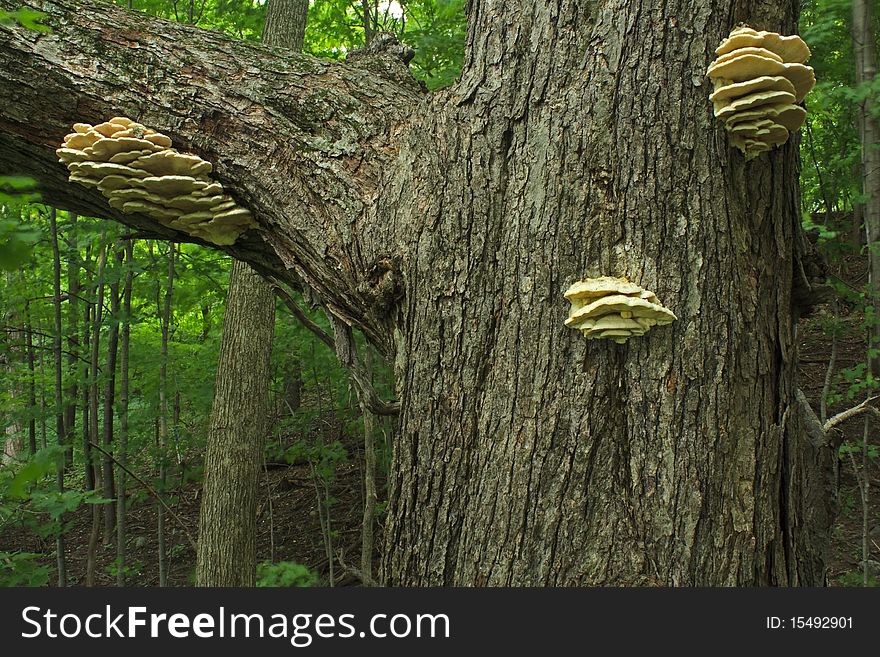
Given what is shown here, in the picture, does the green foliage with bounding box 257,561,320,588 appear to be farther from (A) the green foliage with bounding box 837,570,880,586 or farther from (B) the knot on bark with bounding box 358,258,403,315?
(A) the green foliage with bounding box 837,570,880,586

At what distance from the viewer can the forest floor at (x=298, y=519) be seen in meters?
6.90

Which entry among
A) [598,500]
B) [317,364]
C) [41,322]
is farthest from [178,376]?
[598,500]

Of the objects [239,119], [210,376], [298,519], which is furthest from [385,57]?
[298,519]

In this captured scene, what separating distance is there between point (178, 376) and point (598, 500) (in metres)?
7.83

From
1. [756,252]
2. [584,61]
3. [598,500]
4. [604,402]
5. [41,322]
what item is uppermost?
[41,322]

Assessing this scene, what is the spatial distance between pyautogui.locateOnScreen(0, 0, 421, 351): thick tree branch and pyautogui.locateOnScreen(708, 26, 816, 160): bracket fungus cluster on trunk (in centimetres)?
106

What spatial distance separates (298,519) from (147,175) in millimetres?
7285

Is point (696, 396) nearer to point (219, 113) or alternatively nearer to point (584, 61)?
point (584, 61)

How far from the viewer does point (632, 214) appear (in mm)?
1707

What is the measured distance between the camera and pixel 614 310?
161cm

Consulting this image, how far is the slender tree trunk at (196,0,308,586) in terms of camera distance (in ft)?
19.8

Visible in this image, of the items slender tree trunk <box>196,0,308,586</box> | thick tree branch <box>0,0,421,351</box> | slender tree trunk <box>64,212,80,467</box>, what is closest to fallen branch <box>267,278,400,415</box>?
thick tree branch <box>0,0,421,351</box>

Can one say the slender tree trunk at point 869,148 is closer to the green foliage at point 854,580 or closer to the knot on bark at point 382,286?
the green foliage at point 854,580

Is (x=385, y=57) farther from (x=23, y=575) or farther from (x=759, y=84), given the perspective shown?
(x=23, y=575)
